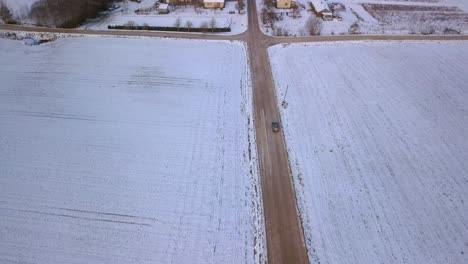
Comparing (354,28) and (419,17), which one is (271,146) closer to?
(354,28)

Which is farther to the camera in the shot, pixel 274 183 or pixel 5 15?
pixel 5 15

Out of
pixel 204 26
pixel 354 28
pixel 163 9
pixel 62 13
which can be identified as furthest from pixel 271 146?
pixel 62 13

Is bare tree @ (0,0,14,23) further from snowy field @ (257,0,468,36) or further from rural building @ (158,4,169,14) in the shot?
snowy field @ (257,0,468,36)

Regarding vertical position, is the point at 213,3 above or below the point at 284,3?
above

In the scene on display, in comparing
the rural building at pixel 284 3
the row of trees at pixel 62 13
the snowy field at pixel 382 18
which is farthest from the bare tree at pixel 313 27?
the row of trees at pixel 62 13

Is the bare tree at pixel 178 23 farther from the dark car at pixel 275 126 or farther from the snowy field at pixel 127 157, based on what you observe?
the dark car at pixel 275 126

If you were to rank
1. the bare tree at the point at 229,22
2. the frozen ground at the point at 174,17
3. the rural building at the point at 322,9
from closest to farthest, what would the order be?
1. the bare tree at the point at 229,22
2. the frozen ground at the point at 174,17
3. the rural building at the point at 322,9

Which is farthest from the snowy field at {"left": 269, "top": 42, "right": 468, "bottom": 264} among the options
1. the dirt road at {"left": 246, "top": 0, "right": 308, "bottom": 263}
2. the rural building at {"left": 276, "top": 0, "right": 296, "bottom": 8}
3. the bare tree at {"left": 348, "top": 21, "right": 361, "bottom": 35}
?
the rural building at {"left": 276, "top": 0, "right": 296, "bottom": 8}
